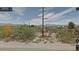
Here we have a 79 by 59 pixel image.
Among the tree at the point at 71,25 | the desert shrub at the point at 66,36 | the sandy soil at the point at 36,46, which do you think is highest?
the tree at the point at 71,25

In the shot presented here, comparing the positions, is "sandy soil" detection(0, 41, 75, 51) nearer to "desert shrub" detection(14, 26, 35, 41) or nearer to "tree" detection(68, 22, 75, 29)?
"desert shrub" detection(14, 26, 35, 41)

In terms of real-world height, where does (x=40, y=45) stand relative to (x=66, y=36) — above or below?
below

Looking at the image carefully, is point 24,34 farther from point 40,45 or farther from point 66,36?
point 66,36

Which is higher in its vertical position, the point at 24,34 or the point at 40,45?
the point at 24,34


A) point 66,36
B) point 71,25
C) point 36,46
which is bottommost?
point 36,46

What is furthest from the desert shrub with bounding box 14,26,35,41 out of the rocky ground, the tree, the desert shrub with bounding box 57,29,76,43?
the tree

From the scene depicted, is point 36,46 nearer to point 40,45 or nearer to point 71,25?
point 40,45

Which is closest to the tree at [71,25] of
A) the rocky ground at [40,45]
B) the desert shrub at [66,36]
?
the desert shrub at [66,36]

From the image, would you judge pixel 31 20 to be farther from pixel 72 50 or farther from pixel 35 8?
pixel 72 50

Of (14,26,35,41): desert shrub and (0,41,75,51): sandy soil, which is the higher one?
(14,26,35,41): desert shrub

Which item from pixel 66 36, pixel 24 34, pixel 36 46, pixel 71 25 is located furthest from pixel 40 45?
pixel 71 25

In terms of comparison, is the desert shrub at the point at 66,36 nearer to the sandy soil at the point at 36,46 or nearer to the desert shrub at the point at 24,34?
the sandy soil at the point at 36,46
